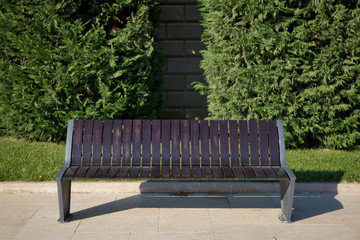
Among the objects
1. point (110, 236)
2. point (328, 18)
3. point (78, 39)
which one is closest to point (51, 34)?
point (78, 39)

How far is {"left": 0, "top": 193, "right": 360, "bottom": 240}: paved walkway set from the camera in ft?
11.8

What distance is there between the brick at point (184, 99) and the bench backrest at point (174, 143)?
4.52 metres

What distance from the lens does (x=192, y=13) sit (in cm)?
857

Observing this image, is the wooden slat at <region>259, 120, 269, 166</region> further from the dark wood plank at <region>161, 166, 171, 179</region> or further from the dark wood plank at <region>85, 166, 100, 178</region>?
the dark wood plank at <region>85, 166, 100, 178</region>

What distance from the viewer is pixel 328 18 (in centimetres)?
621

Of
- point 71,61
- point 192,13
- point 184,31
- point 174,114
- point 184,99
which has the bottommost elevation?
point 174,114

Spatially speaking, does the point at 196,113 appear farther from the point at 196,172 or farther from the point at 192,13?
the point at 196,172

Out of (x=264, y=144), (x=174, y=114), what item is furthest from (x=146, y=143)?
(x=174, y=114)

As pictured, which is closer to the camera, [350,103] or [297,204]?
[297,204]

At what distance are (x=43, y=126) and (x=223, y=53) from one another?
347 centimetres

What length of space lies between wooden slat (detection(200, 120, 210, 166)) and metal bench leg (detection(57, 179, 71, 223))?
4.93 ft

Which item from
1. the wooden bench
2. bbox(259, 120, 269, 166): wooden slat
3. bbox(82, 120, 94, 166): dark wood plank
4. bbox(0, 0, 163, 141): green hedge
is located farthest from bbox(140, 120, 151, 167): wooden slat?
bbox(0, 0, 163, 141): green hedge

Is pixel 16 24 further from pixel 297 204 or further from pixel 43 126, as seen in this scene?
pixel 297 204

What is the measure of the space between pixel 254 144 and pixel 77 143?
200 centimetres
